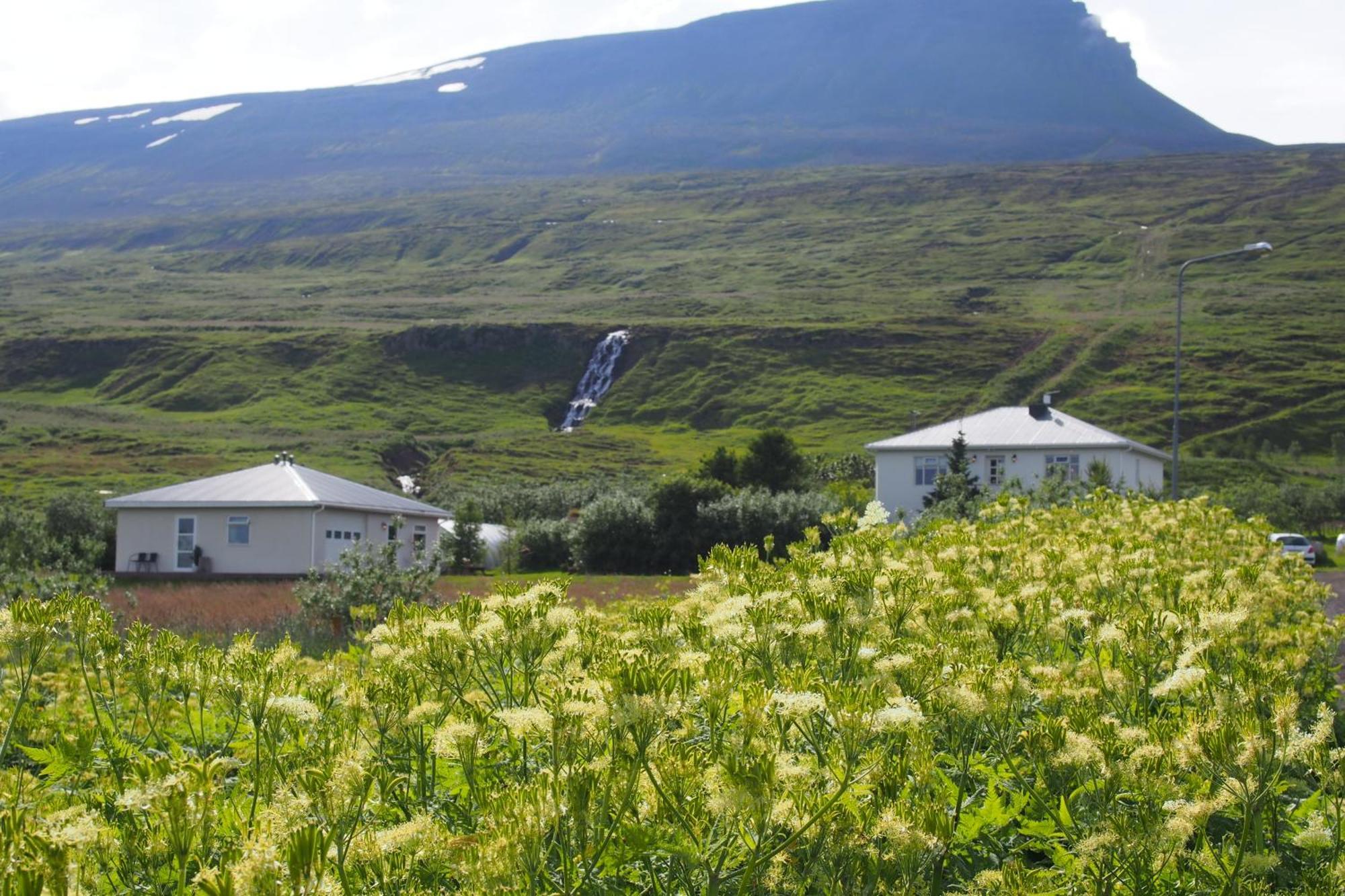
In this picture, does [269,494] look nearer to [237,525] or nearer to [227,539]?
[237,525]

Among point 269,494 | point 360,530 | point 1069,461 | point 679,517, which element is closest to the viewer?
point 269,494

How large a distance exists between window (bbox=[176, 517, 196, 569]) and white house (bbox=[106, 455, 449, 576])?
24 mm

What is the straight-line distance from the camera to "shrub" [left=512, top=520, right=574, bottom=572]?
52094 mm

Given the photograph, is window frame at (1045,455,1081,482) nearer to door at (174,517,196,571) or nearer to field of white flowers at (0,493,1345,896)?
door at (174,517,196,571)

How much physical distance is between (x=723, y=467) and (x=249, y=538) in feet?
72.3

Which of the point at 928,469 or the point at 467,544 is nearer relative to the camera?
the point at 467,544

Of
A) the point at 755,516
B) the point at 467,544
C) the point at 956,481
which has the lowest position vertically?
the point at 467,544

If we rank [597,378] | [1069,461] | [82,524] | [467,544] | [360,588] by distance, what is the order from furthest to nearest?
1. [597,378]
2. [1069,461]
3. [82,524]
4. [467,544]
5. [360,588]

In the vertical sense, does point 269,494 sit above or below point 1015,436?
below

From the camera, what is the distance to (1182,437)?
103m

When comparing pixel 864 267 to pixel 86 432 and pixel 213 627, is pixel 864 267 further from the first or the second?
pixel 213 627

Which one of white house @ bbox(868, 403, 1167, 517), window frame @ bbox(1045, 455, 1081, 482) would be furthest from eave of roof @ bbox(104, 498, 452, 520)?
window frame @ bbox(1045, 455, 1081, 482)

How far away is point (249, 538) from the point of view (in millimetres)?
44781

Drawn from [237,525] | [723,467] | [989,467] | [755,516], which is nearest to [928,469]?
[989,467]
